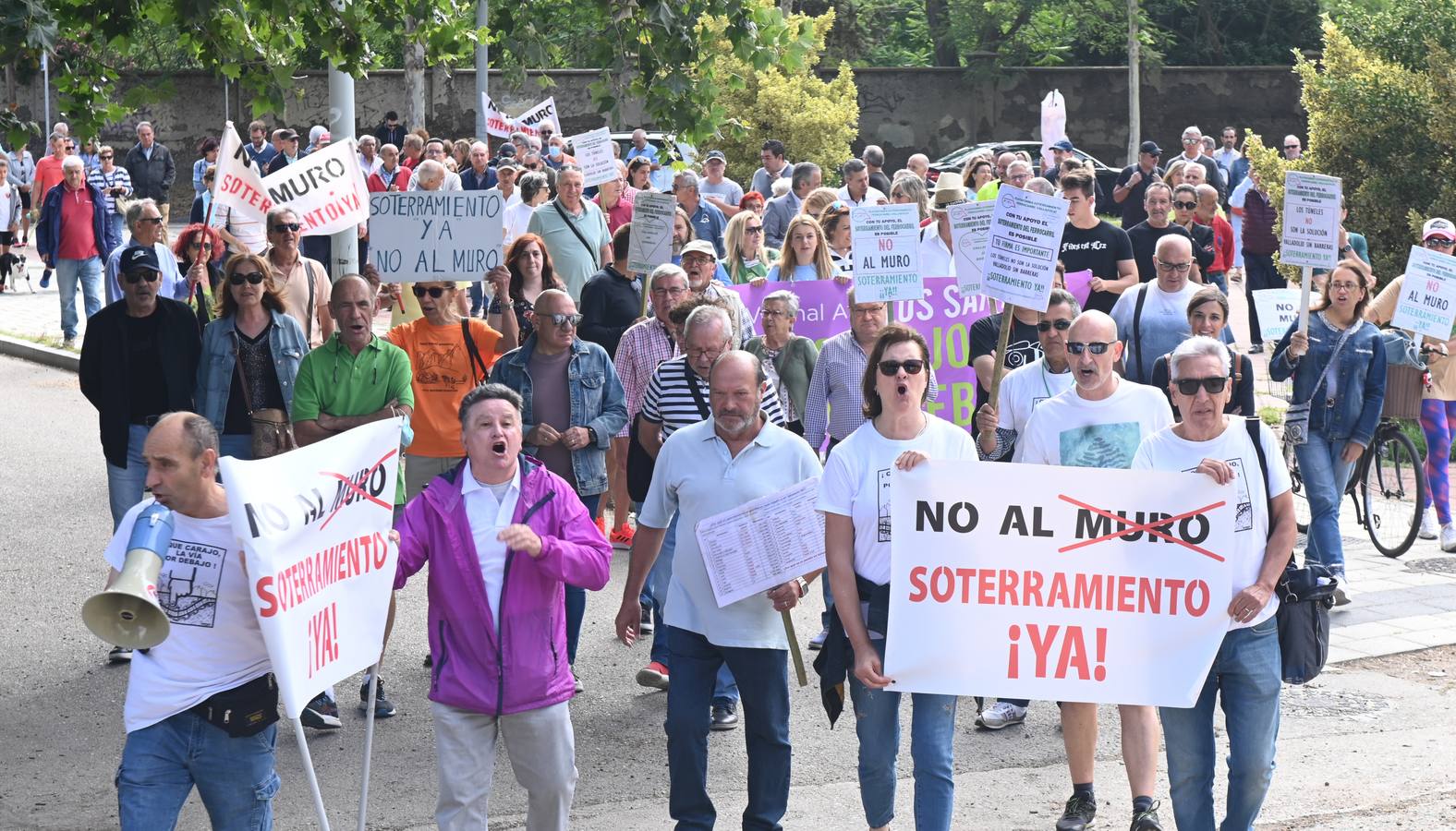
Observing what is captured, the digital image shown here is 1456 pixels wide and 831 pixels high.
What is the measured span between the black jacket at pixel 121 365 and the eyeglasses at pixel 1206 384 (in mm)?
4831

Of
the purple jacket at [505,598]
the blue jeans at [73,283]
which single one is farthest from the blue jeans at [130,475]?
the blue jeans at [73,283]

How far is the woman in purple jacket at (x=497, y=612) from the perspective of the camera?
555cm

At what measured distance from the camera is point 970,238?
416 inches

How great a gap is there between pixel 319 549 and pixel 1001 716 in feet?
11.8

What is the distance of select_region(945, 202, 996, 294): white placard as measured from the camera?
10.5 metres

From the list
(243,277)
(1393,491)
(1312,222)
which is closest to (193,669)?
(243,277)

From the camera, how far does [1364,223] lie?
A: 1598 cm

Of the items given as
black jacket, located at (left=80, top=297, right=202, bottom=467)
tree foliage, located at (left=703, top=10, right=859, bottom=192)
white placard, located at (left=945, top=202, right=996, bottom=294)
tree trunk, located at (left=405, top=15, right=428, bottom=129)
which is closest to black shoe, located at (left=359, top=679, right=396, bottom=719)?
black jacket, located at (left=80, top=297, right=202, bottom=467)

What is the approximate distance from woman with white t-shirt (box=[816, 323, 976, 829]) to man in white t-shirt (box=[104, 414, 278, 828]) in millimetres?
1892

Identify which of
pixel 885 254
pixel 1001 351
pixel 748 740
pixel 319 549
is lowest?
pixel 748 740

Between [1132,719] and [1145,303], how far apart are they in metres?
3.99

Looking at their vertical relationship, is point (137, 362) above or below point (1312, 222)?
below

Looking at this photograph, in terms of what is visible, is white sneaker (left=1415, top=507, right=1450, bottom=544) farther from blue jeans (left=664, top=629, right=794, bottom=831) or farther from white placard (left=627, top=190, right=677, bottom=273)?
blue jeans (left=664, top=629, right=794, bottom=831)

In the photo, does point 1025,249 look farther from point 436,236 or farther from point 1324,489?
point 436,236
